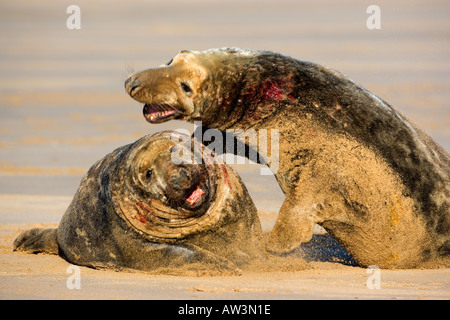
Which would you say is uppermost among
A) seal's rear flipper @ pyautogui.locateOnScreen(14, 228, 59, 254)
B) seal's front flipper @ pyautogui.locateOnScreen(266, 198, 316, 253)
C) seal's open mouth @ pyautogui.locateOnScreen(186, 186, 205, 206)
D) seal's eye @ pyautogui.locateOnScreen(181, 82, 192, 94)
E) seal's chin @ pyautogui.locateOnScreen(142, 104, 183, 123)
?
seal's eye @ pyautogui.locateOnScreen(181, 82, 192, 94)

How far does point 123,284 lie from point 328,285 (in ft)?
4.93

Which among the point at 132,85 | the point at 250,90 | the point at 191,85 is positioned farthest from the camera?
the point at 250,90

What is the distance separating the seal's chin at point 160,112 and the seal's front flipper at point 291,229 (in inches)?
46.8

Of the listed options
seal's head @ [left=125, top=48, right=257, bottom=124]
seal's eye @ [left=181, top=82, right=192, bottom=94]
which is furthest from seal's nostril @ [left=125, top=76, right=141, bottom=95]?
seal's eye @ [left=181, top=82, right=192, bottom=94]

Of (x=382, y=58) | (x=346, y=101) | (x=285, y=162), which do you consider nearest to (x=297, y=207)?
(x=285, y=162)

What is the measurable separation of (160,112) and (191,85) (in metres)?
0.34

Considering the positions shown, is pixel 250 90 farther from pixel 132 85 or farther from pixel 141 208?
pixel 141 208

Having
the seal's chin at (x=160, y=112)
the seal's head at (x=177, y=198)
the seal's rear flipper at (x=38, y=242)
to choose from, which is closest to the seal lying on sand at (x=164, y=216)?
the seal's head at (x=177, y=198)

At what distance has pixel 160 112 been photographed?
24.6ft

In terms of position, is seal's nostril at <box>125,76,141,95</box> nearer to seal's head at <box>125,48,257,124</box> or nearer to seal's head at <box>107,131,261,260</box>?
seal's head at <box>125,48,257,124</box>

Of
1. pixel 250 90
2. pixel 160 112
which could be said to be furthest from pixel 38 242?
pixel 250 90

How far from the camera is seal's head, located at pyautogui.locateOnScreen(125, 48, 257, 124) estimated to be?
24.5ft

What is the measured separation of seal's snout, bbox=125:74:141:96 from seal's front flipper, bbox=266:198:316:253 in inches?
60.4

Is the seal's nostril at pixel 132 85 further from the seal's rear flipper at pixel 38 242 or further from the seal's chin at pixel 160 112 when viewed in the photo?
the seal's rear flipper at pixel 38 242
